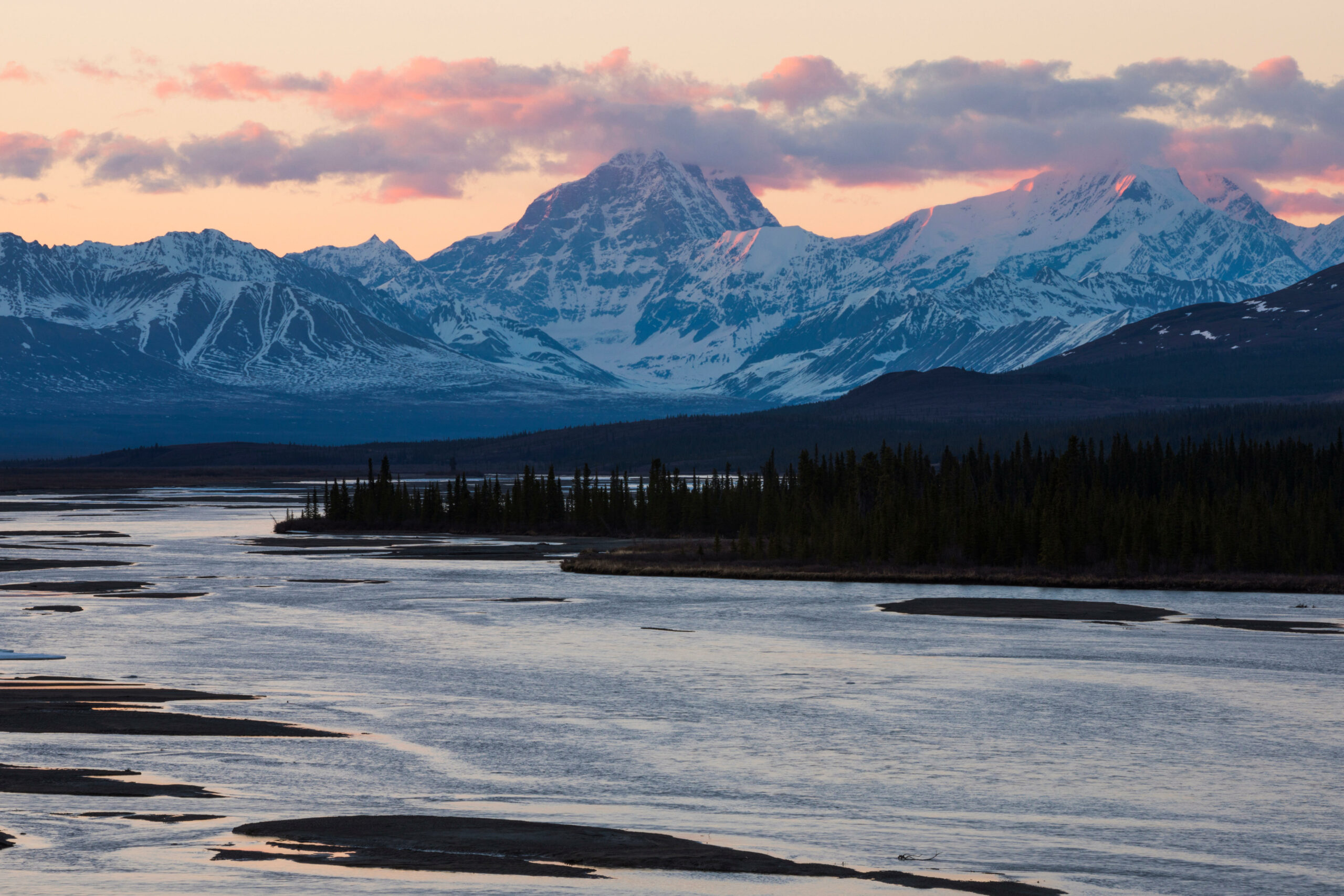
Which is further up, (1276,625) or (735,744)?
(735,744)

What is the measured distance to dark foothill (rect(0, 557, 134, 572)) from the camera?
122m

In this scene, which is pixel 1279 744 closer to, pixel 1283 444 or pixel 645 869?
pixel 645 869

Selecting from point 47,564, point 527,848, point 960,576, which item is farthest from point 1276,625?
point 47,564

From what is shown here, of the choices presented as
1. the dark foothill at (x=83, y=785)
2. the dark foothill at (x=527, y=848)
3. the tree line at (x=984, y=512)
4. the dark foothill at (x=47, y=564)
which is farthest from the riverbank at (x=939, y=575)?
the dark foothill at (x=527, y=848)

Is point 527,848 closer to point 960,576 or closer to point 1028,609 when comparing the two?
point 1028,609

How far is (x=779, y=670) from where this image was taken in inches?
2621

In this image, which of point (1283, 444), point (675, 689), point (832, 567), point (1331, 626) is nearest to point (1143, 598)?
point (1331, 626)

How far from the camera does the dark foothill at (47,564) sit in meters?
122

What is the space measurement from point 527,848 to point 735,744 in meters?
14.2

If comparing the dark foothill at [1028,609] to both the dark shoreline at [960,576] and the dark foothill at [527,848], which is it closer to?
the dark shoreline at [960,576]

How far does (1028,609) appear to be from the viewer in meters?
95.9

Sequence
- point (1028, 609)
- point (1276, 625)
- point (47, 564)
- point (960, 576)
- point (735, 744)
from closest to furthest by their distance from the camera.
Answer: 1. point (735, 744)
2. point (1276, 625)
3. point (1028, 609)
4. point (960, 576)
5. point (47, 564)

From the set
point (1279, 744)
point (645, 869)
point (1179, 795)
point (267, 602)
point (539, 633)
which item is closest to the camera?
point (645, 869)

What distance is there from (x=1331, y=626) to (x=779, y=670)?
35.7 meters
